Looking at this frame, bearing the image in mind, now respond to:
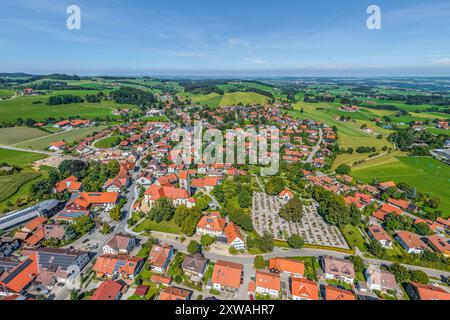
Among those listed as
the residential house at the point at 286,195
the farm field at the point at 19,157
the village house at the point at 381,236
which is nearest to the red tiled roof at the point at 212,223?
the residential house at the point at 286,195

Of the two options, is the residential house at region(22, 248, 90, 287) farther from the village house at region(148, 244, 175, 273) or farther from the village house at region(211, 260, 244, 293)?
the village house at region(211, 260, 244, 293)

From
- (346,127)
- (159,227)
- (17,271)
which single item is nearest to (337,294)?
(159,227)

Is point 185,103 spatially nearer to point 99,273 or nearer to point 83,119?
point 83,119

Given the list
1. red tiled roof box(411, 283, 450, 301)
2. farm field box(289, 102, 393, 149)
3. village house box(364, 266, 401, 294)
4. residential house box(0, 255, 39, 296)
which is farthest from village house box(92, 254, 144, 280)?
farm field box(289, 102, 393, 149)

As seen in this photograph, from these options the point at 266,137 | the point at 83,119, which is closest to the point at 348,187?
the point at 266,137

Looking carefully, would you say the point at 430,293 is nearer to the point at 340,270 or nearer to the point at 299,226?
the point at 340,270

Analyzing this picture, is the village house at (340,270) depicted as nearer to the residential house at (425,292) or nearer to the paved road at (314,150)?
the residential house at (425,292)
